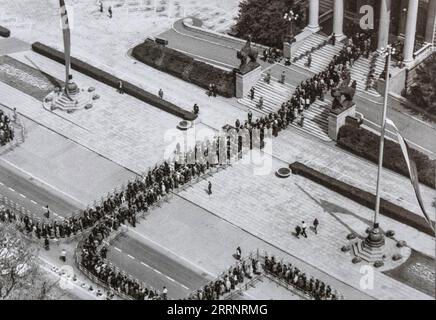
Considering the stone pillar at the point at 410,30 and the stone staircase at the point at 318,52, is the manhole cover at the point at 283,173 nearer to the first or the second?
the stone staircase at the point at 318,52

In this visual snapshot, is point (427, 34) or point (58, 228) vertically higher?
point (427, 34)

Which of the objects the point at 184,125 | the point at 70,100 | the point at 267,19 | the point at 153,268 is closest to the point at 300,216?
the point at 153,268

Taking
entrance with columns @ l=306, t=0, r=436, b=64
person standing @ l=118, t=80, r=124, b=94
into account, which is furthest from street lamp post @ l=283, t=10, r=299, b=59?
person standing @ l=118, t=80, r=124, b=94
